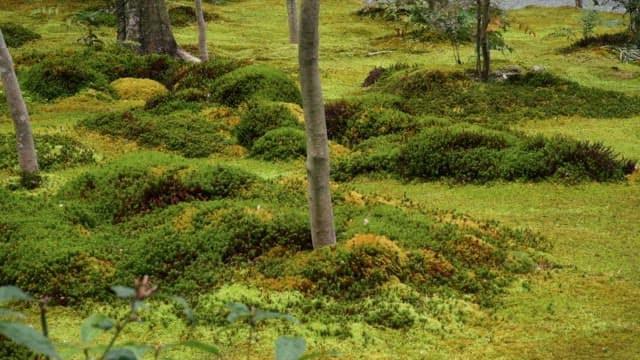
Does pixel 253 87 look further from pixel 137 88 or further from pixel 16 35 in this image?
pixel 16 35

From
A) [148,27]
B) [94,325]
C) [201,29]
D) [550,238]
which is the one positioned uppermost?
[94,325]

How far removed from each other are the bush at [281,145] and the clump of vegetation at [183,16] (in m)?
25.4

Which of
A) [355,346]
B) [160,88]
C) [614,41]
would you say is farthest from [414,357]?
[614,41]

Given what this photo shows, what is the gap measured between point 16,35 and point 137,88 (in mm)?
13131

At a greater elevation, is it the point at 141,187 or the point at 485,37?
the point at 485,37

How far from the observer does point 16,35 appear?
102 feet

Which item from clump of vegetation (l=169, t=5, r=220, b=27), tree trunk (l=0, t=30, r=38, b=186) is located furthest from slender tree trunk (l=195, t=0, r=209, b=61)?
clump of vegetation (l=169, t=5, r=220, b=27)

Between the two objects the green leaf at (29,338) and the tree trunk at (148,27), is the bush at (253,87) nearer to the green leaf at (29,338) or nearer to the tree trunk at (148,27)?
the tree trunk at (148,27)

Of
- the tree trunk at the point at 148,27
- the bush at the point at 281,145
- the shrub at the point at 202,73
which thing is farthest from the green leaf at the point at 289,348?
the tree trunk at the point at 148,27

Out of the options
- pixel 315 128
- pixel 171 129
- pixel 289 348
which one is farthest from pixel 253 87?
pixel 289 348

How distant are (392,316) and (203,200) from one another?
417 cm

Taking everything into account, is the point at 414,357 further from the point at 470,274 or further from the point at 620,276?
the point at 620,276

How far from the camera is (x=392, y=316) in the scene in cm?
711

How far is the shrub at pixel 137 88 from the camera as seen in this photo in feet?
67.4
